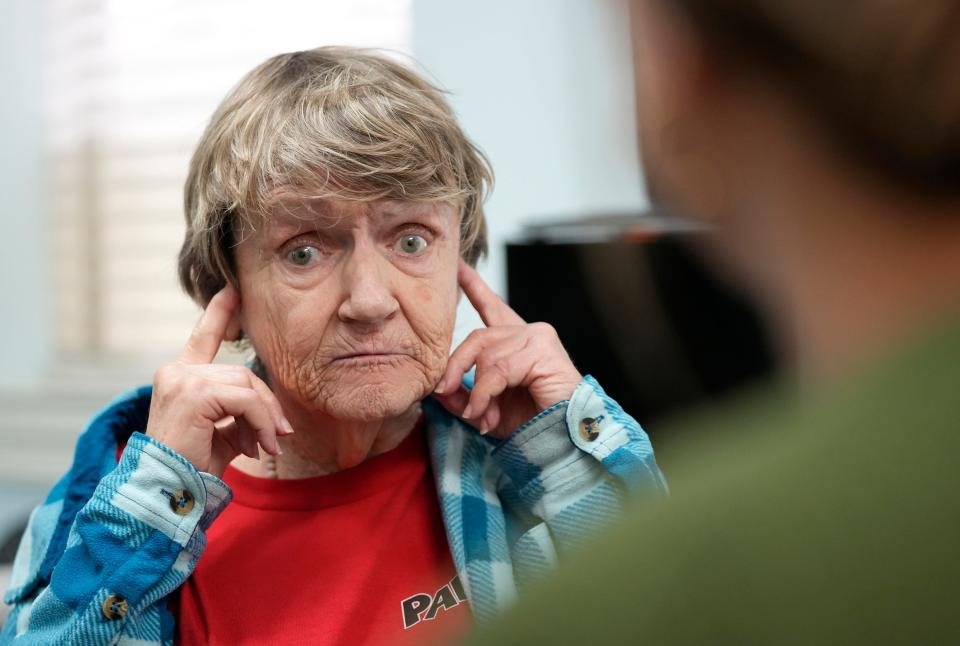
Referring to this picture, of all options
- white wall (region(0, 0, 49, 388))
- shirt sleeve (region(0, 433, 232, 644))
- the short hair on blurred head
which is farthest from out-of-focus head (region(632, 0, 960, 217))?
white wall (region(0, 0, 49, 388))

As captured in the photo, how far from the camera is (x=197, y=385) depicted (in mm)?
1286

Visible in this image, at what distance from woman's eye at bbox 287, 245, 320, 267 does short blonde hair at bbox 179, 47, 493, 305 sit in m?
0.07

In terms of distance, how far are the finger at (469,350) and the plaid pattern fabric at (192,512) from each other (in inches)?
Result: 3.4

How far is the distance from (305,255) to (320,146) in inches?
5.9

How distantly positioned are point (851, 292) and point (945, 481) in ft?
0.36

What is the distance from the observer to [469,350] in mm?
1401

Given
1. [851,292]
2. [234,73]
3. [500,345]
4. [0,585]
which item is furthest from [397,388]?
[234,73]

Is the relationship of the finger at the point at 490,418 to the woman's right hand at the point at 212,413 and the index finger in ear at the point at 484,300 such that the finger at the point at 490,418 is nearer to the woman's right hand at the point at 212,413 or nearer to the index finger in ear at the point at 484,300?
the index finger in ear at the point at 484,300

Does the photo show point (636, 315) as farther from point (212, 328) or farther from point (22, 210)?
point (22, 210)

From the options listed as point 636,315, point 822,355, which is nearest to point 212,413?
point 636,315

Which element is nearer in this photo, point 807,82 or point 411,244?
point 807,82

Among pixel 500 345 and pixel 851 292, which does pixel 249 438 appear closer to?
pixel 500 345

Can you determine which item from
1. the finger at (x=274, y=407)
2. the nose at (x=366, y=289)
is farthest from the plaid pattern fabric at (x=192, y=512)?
the nose at (x=366, y=289)

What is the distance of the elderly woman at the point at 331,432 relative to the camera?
1249mm
